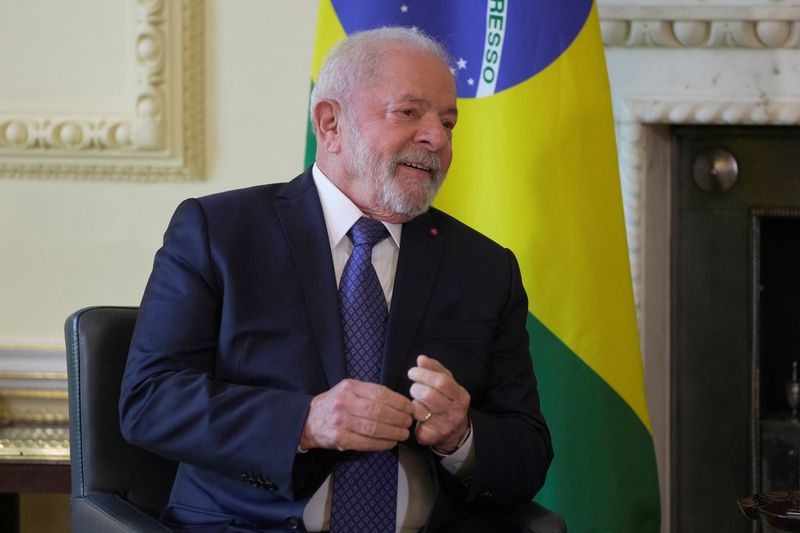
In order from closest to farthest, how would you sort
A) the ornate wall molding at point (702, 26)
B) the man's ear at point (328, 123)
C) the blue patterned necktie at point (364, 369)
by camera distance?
the blue patterned necktie at point (364, 369) → the man's ear at point (328, 123) → the ornate wall molding at point (702, 26)

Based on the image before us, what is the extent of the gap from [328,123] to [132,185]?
1.19m

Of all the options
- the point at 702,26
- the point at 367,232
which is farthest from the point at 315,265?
the point at 702,26

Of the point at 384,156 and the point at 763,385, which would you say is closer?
the point at 384,156

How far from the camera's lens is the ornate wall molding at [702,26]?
2.80 metres

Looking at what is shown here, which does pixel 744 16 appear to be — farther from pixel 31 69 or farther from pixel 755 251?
pixel 31 69

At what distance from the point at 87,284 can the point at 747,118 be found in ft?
6.17

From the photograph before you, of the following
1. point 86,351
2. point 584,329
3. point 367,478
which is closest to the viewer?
point 367,478

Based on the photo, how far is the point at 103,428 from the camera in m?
1.90

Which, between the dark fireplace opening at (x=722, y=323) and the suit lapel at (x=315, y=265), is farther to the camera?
the dark fireplace opening at (x=722, y=323)

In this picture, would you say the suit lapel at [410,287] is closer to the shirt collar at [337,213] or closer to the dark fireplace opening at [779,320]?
the shirt collar at [337,213]

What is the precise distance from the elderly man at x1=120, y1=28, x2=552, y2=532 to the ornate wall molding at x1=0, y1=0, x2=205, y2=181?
3.42 ft

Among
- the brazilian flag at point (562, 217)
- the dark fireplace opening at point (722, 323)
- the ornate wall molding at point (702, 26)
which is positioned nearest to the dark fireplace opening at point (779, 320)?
the dark fireplace opening at point (722, 323)

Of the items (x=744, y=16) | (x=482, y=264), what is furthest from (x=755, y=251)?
(x=482, y=264)

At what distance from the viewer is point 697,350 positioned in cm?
304
